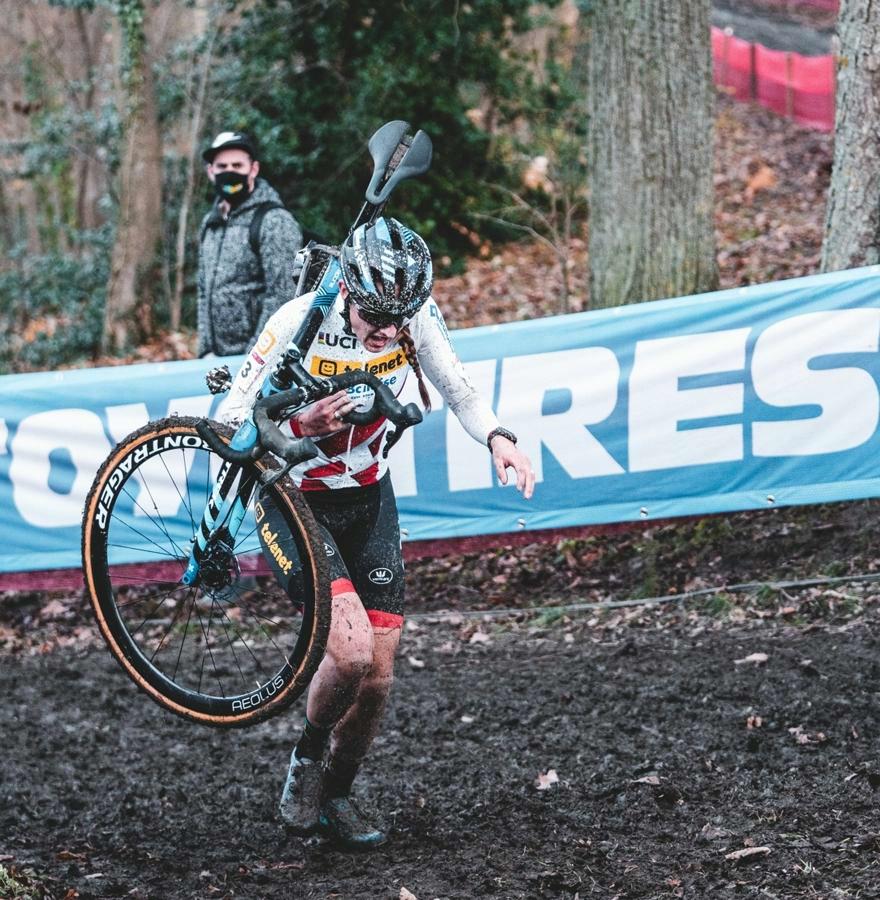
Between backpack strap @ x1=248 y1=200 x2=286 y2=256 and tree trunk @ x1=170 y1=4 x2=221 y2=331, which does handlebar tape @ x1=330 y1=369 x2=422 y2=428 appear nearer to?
backpack strap @ x1=248 y1=200 x2=286 y2=256

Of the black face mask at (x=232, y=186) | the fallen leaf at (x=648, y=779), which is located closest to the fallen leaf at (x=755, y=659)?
the fallen leaf at (x=648, y=779)

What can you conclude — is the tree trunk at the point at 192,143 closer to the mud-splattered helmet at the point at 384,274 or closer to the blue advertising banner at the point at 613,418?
the blue advertising banner at the point at 613,418

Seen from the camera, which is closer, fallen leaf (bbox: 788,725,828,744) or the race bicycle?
the race bicycle

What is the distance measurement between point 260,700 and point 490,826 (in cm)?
133

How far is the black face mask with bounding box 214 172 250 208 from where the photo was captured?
725cm

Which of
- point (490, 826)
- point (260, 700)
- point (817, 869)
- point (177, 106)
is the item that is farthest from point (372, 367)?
point (177, 106)

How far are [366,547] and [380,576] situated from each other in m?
0.12

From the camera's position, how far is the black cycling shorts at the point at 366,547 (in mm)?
4609

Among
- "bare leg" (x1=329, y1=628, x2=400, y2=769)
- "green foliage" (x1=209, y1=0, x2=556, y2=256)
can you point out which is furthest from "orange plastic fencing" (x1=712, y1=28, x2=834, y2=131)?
"bare leg" (x1=329, y1=628, x2=400, y2=769)

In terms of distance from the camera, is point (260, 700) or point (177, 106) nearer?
point (260, 700)

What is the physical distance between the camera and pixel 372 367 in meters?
4.35

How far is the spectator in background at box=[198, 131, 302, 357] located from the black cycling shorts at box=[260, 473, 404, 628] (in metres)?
2.73

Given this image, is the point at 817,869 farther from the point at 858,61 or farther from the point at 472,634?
the point at 858,61

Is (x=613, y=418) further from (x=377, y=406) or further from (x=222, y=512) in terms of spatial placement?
(x=222, y=512)
